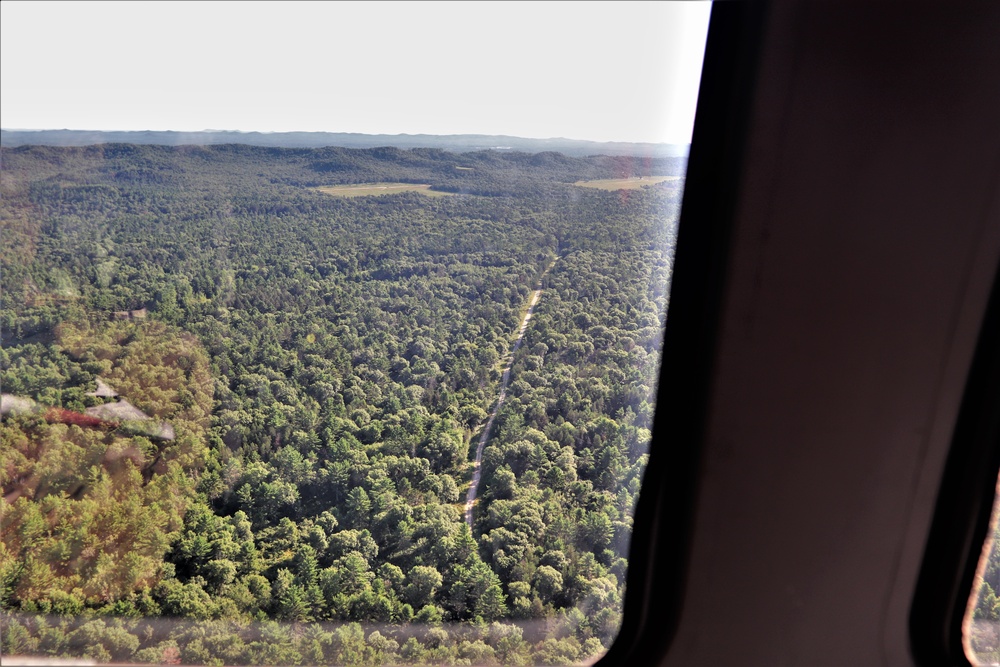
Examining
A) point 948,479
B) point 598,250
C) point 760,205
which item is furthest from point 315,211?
point 948,479

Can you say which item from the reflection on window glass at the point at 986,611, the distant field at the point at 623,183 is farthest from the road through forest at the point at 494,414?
the reflection on window glass at the point at 986,611

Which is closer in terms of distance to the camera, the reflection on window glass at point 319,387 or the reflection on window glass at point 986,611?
the reflection on window glass at point 319,387

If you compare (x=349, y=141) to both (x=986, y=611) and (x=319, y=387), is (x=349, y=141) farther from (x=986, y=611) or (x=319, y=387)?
(x=986, y=611)

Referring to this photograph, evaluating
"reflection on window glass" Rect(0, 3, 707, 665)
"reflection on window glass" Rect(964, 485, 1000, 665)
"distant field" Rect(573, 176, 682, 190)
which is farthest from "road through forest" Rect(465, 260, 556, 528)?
"reflection on window glass" Rect(964, 485, 1000, 665)

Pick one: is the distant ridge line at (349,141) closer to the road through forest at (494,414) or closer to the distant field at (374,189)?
the distant field at (374,189)

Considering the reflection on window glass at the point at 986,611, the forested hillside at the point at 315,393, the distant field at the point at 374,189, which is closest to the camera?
the forested hillside at the point at 315,393

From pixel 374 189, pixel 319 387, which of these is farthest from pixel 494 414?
pixel 374 189
